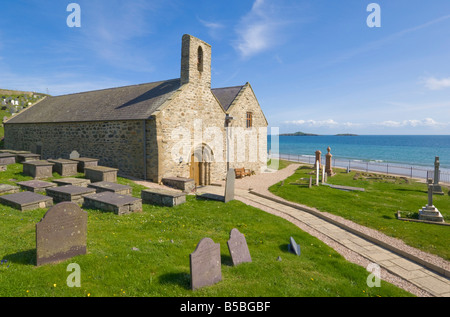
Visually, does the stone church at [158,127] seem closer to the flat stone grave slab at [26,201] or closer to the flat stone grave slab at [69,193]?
the flat stone grave slab at [69,193]

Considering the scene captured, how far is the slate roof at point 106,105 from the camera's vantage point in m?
17.7

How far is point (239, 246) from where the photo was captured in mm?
6586

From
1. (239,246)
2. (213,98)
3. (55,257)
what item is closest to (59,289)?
(55,257)

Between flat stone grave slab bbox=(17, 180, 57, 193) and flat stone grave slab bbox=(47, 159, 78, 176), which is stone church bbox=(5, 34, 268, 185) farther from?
flat stone grave slab bbox=(17, 180, 57, 193)

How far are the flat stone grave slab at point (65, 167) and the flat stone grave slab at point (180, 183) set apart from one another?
18.0 ft

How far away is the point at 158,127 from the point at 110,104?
710 cm

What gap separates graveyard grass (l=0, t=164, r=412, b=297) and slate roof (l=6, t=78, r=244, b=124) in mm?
9253

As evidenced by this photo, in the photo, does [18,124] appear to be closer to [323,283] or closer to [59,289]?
[59,289]

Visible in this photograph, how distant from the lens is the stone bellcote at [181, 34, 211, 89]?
17938 mm

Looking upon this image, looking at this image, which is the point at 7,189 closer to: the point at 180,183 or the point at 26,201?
the point at 26,201

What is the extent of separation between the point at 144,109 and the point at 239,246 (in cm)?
1336

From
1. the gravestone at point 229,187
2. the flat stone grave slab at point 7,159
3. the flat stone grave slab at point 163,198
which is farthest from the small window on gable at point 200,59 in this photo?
the flat stone grave slab at point 7,159

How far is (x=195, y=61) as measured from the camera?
1844 centimetres

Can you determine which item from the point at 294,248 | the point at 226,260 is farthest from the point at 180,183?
the point at 226,260
